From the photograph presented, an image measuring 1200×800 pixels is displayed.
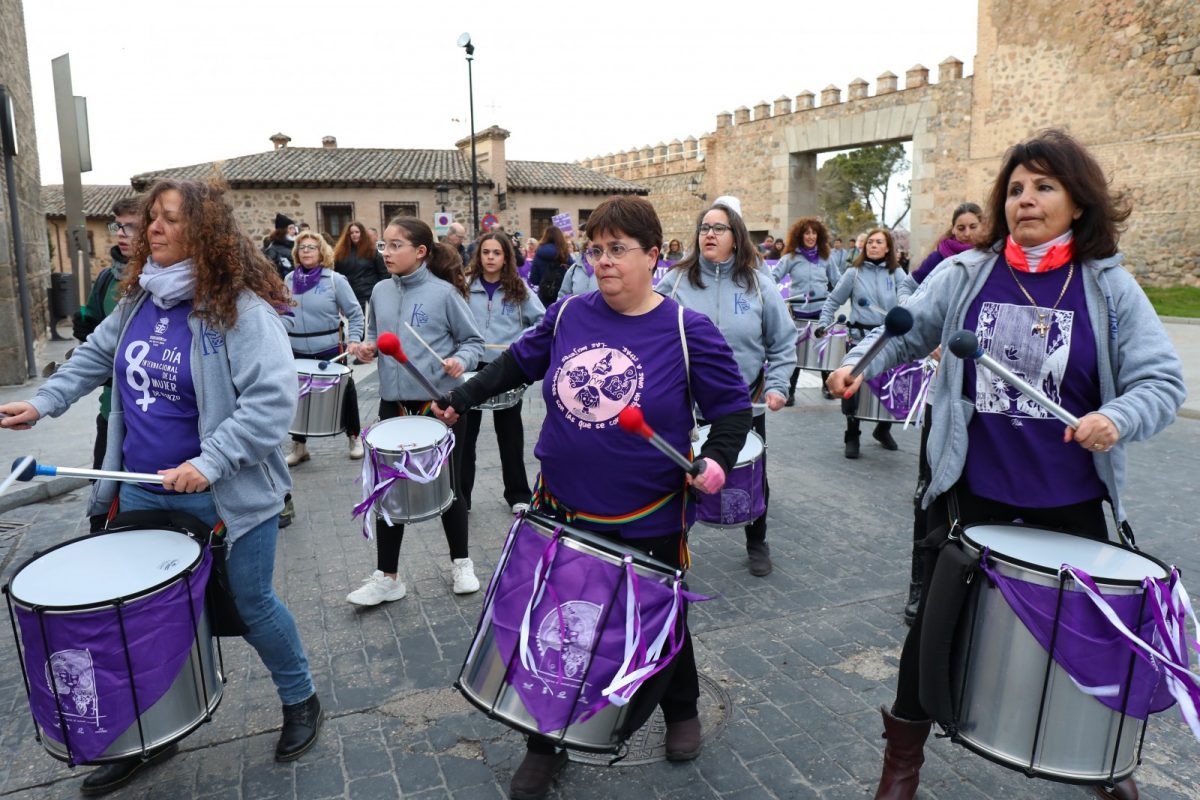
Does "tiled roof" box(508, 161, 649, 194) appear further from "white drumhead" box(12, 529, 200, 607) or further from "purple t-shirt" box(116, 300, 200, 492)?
"white drumhead" box(12, 529, 200, 607)

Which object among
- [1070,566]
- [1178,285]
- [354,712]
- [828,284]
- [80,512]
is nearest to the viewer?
[1070,566]

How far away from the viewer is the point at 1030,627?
2.12 m

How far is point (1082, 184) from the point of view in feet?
8.06

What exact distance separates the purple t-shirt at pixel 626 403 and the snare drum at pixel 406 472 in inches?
54.6

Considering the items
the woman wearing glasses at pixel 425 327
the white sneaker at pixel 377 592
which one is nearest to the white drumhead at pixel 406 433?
the woman wearing glasses at pixel 425 327

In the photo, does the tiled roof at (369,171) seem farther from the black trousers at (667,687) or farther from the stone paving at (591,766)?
the black trousers at (667,687)

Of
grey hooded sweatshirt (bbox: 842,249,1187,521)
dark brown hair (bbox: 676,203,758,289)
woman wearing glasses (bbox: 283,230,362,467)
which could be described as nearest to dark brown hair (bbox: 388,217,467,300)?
dark brown hair (bbox: 676,203,758,289)

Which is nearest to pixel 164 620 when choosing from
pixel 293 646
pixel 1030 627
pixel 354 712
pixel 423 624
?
pixel 293 646

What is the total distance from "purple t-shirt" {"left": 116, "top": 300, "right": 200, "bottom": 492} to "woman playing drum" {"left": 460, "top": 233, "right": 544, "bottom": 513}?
3.23 metres

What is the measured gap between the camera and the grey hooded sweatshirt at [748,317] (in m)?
4.75

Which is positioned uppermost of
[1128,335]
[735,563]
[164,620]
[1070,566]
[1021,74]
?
[1021,74]

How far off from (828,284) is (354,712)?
8493 mm

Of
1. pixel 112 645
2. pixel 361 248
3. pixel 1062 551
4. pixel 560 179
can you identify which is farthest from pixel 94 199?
pixel 1062 551

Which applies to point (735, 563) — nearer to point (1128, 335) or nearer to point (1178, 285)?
point (1128, 335)
